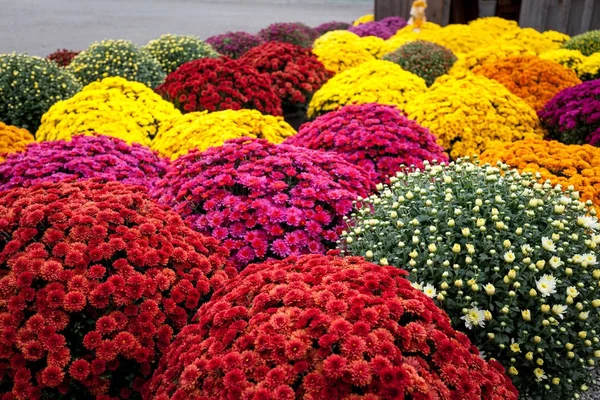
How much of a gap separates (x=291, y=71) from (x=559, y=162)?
4405 millimetres

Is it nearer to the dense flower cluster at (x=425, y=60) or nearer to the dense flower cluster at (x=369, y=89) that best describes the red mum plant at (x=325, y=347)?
the dense flower cluster at (x=369, y=89)

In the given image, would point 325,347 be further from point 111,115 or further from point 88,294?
point 111,115

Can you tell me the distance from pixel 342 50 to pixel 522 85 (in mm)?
4063

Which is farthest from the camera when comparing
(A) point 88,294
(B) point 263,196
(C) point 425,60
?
(C) point 425,60

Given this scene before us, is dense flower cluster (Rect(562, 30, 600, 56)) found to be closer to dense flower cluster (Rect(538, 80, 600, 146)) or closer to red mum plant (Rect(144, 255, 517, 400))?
dense flower cluster (Rect(538, 80, 600, 146))

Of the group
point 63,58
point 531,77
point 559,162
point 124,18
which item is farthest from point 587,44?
point 124,18

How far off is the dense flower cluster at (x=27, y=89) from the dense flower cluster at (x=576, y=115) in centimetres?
619

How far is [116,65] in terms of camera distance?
8.31 meters

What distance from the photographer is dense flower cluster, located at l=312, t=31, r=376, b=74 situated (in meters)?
10.0

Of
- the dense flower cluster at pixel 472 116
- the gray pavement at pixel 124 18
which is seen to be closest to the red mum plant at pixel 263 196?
the dense flower cluster at pixel 472 116

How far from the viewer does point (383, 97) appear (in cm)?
672

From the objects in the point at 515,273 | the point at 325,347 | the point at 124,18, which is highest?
the point at 325,347

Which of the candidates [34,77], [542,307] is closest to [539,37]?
[34,77]

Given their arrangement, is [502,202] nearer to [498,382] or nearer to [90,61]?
[498,382]
